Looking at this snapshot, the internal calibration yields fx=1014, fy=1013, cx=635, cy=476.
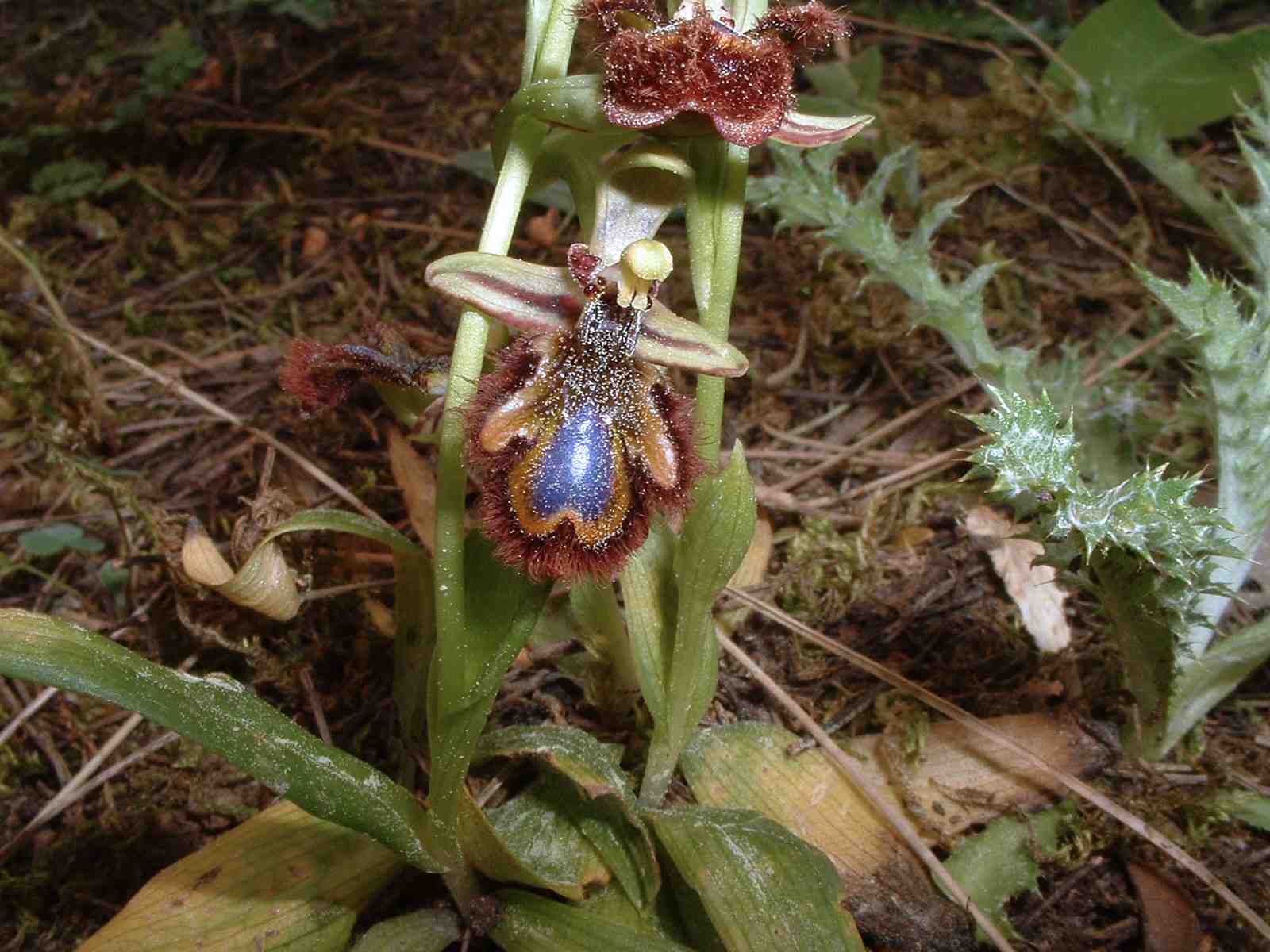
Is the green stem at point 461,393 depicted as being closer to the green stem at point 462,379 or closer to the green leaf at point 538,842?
the green stem at point 462,379

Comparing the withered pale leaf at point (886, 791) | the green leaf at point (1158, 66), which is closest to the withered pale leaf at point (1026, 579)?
the withered pale leaf at point (886, 791)

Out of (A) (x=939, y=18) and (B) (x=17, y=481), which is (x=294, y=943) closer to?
(B) (x=17, y=481)

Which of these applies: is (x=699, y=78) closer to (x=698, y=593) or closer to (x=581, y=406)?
(x=581, y=406)

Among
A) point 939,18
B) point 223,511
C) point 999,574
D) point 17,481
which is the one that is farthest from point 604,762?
point 939,18

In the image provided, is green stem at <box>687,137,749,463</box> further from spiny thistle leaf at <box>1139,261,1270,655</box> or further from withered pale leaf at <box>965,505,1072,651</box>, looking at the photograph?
withered pale leaf at <box>965,505,1072,651</box>

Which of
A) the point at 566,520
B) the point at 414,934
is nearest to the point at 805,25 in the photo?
the point at 566,520

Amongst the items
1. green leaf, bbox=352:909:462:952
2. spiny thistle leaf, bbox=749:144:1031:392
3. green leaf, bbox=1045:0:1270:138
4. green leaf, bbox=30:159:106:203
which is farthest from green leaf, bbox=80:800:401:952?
green leaf, bbox=1045:0:1270:138
